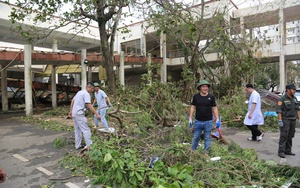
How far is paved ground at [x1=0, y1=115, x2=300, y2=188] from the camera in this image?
414 cm

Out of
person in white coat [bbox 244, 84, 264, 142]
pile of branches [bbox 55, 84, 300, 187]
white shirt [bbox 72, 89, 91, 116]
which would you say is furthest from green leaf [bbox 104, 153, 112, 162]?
person in white coat [bbox 244, 84, 264, 142]

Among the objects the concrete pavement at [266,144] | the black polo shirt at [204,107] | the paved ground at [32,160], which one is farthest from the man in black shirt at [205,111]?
the paved ground at [32,160]

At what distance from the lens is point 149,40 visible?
24.8m

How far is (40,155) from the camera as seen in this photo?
5668 mm

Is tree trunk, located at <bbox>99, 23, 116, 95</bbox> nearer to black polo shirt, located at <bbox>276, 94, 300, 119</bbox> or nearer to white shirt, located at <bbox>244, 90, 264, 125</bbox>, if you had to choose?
white shirt, located at <bbox>244, 90, 264, 125</bbox>

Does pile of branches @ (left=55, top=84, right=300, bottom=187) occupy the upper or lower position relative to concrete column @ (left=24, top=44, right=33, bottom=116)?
lower

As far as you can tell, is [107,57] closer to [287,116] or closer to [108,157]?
[287,116]

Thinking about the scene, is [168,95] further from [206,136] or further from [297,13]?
[297,13]

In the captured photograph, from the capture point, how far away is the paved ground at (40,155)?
414cm

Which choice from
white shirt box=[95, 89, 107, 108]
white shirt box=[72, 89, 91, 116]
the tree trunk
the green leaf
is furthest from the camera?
the tree trunk

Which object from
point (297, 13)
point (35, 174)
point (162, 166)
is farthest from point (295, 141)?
point (297, 13)

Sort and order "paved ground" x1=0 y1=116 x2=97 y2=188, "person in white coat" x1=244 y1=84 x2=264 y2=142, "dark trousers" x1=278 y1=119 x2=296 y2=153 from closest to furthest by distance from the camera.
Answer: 1. "paved ground" x1=0 y1=116 x2=97 y2=188
2. "dark trousers" x1=278 y1=119 x2=296 y2=153
3. "person in white coat" x1=244 y1=84 x2=264 y2=142

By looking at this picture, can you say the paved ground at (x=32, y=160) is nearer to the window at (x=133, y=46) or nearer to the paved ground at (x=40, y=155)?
the paved ground at (x=40, y=155)

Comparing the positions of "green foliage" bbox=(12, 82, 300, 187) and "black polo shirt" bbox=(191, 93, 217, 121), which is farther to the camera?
"black polo shirt" bbox=(191, 93, 217, 121)
